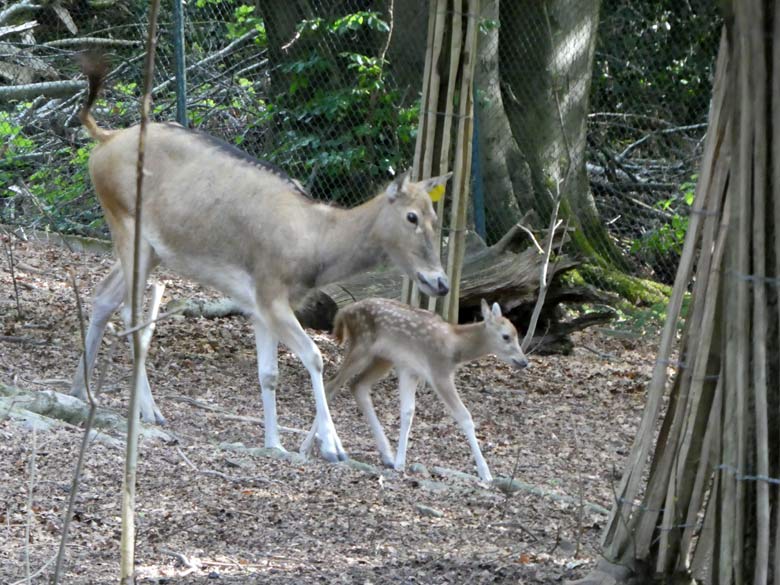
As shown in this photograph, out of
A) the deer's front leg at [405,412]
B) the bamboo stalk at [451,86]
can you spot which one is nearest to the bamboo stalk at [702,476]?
the deer's front leg at [405,412]

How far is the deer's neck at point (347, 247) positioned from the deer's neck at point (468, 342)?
2.40ft

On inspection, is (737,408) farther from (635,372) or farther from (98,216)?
(98,216)

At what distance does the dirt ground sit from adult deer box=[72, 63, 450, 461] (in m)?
0.70

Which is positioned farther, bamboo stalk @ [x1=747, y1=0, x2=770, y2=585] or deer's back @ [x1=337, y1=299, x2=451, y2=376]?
deer's back @ [x1=337, y1=299, x2=451, y2=376]

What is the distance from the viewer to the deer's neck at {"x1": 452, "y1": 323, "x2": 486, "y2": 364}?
25.4 ft

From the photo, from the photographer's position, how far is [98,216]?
514 inches

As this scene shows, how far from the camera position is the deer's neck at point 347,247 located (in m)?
7.52

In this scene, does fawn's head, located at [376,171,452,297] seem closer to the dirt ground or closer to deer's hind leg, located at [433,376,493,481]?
deer's hind leg, located at [433,376,493,481]

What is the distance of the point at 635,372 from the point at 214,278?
417 centimetres

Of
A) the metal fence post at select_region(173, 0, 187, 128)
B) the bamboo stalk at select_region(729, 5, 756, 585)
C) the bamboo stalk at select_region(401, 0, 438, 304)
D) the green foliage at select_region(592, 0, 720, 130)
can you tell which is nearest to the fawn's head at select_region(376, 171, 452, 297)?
the bamboo stalk at select_region(401, 0, 438, 304)

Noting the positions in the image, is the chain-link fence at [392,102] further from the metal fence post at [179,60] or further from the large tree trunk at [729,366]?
the large tree trunk at [729,366]

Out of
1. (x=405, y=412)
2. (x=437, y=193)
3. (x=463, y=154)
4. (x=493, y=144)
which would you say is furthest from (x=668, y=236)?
(x=405, y=412)

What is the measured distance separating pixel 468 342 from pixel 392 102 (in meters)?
5.29

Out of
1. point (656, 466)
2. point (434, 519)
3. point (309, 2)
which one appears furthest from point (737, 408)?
point (309, 2)
